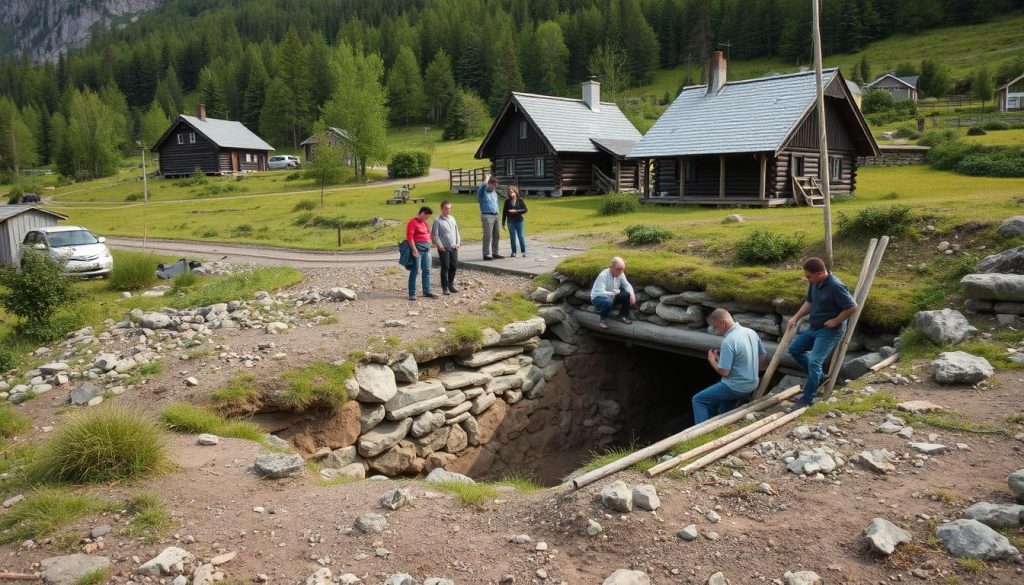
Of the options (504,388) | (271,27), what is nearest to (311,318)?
(504,388)

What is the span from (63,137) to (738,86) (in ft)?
251

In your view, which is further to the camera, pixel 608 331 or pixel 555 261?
pixel 555 261

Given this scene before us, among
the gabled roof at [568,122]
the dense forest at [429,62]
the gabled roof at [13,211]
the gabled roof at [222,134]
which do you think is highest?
the dense forest at [429,62]

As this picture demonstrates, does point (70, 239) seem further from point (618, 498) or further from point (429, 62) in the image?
point (429, 62)

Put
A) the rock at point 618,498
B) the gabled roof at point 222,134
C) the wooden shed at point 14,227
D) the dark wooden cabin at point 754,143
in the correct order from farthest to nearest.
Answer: the gabled roof at point 222,134 < the dark wooden cabin at point 754,143 < the wooden shed at point 14,227 < the rock at point 618,498

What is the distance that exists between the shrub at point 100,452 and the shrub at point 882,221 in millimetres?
12651

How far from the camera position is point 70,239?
69.8ft

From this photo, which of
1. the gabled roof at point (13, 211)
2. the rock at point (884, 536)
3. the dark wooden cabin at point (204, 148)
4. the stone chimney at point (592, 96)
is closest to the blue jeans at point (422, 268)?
the rock at point (884, 536)

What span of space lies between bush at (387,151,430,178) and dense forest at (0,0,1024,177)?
24.6 m

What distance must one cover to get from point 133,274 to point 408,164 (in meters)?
36.4

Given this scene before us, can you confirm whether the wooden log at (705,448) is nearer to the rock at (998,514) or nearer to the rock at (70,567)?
the rock at (998,514)

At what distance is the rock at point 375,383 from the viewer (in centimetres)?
1053

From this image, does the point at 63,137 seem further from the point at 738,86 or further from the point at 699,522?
the point at 699,522

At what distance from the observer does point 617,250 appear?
54.0 feet
